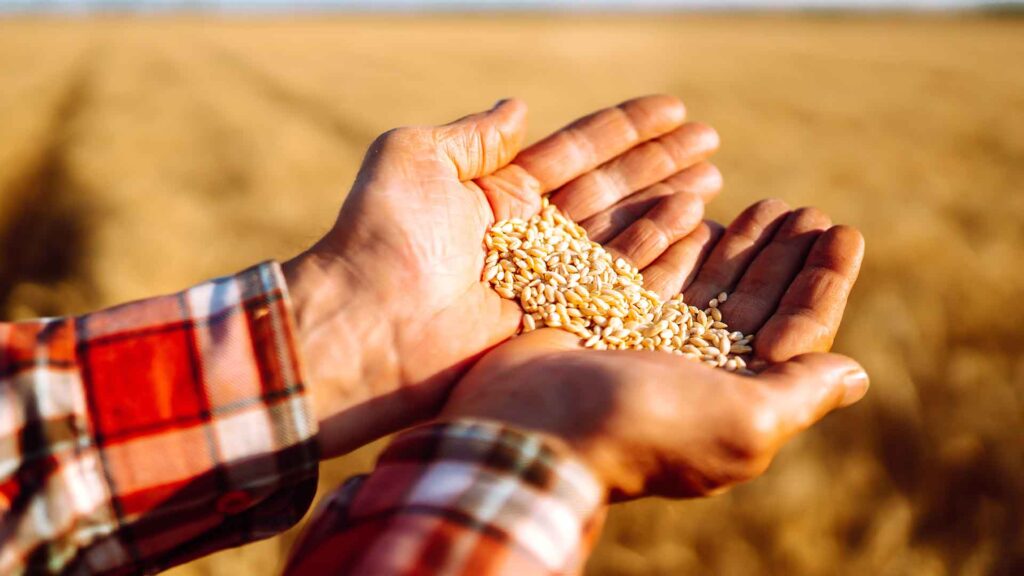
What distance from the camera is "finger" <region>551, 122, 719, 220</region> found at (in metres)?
3.10

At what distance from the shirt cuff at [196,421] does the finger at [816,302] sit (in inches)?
52.8

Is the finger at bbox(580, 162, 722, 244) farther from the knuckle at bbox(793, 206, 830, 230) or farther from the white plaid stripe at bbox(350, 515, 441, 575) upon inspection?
the white plaid stripe at bbox(350, 515, 441, 575)

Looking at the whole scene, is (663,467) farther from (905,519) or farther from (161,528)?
(905,519)

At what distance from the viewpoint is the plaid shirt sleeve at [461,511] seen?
1334 millimetres

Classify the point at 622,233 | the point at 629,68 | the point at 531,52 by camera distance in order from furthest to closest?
the point at 531,52 < the point at 629,68 < the point at 622,233

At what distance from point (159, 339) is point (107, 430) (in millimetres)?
243

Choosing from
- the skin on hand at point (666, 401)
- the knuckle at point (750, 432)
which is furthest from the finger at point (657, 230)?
the knuckle at point (750, 432)

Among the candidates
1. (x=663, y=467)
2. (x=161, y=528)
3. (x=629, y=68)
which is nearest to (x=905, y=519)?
(x=663, y=467)

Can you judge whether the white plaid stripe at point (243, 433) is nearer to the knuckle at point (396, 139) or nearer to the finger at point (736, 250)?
the knuckle at point (396, 139)

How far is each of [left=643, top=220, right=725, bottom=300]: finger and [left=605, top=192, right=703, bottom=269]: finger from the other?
28 millimetres

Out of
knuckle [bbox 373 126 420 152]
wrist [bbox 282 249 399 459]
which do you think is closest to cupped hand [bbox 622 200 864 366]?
knuckle [bbox 373 126 420 152]

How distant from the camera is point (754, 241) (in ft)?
9.27

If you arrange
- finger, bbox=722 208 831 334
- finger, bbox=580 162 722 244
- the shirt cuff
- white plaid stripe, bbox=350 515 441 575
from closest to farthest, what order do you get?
white plaid stripe, bbox=350 515 441 575 < the shirt cuff < finger, bbox=722 208 831 334 < finger, bbox=580 162 722 244

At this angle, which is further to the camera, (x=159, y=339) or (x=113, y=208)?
(x=113, y=208)
